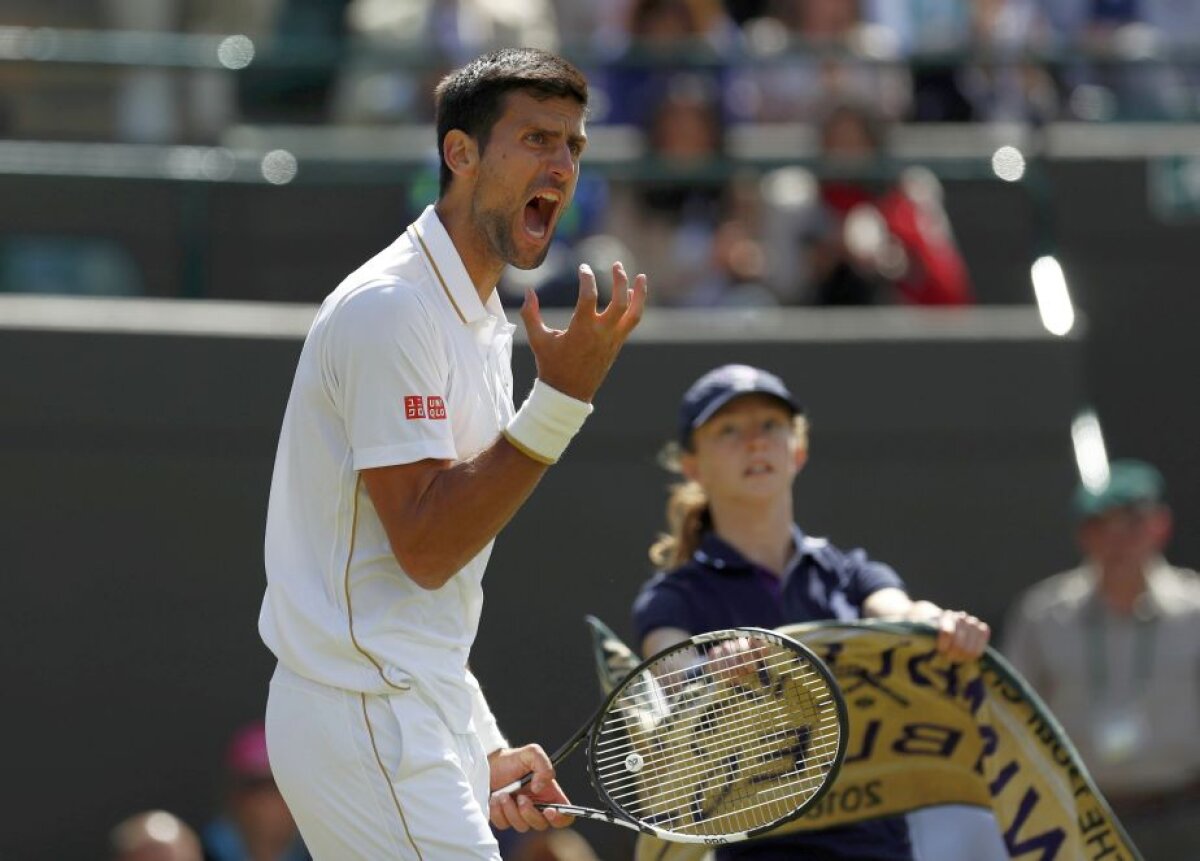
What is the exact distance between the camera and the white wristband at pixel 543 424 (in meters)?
3.80

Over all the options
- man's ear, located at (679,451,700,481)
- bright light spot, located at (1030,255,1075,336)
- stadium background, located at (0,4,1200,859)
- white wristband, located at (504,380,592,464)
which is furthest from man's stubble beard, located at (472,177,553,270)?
bright light spot, located at (1030,255,1075,336)

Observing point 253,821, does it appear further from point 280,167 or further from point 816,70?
point 816,70

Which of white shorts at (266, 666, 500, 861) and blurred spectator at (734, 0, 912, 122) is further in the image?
blurred spectator at (734, 0, 912, 122)

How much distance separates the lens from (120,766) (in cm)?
830

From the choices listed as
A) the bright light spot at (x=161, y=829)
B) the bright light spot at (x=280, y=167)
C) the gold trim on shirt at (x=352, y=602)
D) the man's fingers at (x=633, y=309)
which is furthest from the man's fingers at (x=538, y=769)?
the bright light spot at (x=280, y=167)

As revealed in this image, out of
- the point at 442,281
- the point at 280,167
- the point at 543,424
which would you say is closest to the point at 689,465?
the point at 442,281

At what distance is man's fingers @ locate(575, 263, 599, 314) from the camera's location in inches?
148

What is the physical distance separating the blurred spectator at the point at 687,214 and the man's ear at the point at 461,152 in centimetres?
518

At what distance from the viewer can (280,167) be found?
9.32 meters

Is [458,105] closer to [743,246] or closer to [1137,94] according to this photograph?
[743,246]

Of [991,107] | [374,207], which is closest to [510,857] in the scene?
[374,207]

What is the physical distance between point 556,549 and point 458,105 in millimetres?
4509

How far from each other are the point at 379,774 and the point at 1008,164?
6352mm

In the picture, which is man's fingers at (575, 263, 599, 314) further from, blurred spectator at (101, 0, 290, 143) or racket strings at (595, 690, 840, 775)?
blurred spectator at (101, 0, 290, 143)
